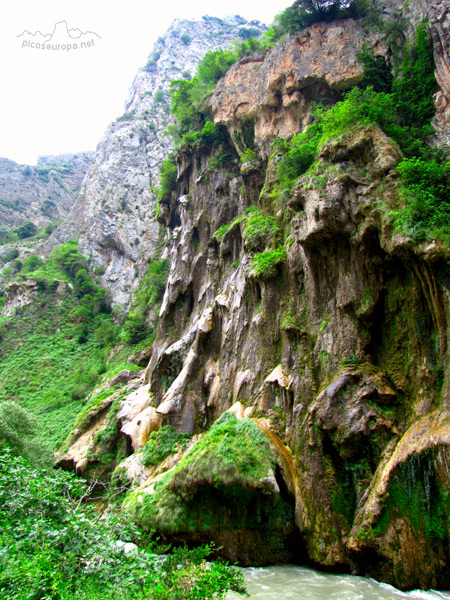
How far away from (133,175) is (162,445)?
46402mm

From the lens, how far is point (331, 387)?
10961 millimetres

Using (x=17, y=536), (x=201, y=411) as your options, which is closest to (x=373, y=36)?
(x=201, y=411)

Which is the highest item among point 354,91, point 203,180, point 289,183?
point 203,180

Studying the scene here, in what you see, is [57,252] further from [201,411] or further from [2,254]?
A: [201,411]

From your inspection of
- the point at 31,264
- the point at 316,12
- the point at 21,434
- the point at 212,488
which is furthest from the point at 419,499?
the point at 31,264

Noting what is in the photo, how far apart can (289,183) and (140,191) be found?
40176 mm

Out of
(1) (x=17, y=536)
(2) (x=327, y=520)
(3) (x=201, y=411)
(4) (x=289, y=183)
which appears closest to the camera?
(1) (x=17, y=536)

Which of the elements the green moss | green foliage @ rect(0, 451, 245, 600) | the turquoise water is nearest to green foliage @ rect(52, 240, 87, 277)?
the green moss

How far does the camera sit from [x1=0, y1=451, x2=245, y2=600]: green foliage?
5336mm

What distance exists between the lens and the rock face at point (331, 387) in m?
8.65

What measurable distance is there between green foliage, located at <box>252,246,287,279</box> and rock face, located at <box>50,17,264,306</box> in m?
31.6

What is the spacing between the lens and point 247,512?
34.9ft

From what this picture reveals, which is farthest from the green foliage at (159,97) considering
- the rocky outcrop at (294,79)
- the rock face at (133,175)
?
the rocky outcrop at (294,79)

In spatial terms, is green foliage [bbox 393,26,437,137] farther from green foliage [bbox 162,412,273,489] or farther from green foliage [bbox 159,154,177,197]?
green foliage [bbox 159,154,177,197]
